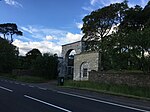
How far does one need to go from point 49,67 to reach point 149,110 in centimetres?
3843

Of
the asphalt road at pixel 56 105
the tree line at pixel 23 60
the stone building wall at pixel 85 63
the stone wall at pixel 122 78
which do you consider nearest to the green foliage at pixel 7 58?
the tree line at pixel 23 60

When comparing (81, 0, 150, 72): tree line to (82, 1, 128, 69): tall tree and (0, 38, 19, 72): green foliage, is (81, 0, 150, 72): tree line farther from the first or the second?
(0, 38, 19, 72): green foliage

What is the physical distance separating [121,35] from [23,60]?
182 ft

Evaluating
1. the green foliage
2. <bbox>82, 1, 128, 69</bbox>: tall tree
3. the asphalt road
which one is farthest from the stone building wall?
the asphalt road

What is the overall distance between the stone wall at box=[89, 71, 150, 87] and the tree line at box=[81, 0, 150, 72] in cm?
79

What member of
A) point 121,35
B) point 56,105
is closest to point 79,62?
point 121,35

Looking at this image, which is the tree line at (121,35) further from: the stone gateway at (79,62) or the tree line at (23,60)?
the tree line at (23,60)

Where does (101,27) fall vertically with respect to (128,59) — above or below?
above

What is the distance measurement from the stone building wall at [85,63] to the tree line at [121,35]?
4.05 feet

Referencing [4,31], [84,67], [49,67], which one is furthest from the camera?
[4,31]

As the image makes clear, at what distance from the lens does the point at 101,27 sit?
5191cm

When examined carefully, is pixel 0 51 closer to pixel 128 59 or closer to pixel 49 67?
pixel 49 67

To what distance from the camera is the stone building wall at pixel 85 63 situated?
40.0 m

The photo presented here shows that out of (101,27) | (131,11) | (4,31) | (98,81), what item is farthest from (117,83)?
(4,31)
